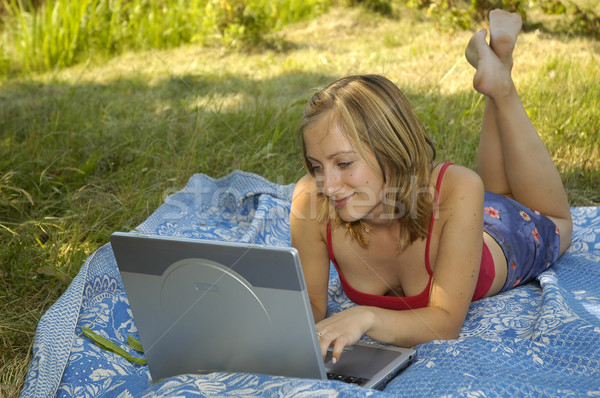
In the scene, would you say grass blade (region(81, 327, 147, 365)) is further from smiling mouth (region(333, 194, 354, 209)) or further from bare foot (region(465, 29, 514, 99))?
bare foot (region(465, 29, 514, 99))

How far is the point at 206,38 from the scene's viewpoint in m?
6.01

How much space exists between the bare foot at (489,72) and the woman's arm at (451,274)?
0.63 meters

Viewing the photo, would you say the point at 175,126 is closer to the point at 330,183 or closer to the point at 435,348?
the point at 330,183

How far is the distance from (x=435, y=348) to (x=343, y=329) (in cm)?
35

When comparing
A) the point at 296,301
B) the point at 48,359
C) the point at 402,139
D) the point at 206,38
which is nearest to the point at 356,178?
the point at 402,139

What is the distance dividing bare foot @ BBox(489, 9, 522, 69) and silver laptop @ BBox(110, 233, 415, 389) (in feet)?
4.61

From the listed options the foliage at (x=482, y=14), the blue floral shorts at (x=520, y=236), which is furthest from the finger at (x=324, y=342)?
the foliage at (x=482, y=14)

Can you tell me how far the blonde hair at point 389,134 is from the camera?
73.3 inches

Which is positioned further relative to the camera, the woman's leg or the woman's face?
the woman's leg

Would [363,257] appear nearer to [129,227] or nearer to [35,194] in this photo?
[129,227]

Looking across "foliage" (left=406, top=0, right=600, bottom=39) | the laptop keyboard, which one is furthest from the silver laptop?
"foliage" (left=406, top=0, right=600, bottom=39)

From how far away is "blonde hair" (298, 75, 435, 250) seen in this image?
1.86 meters

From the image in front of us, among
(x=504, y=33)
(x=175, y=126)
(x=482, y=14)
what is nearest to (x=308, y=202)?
(x=504, y=33)

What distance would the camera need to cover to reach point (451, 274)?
191 cm
